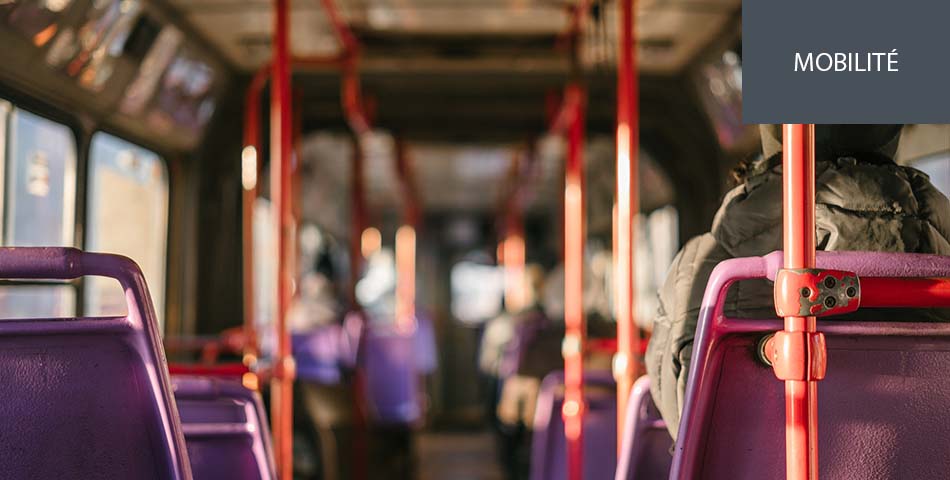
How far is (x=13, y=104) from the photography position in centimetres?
308

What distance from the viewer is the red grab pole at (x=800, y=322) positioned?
129 cm

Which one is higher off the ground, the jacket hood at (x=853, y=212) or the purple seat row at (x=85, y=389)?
the jacket hood at (x=853, y=212)

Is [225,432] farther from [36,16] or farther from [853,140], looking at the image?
[36,16]

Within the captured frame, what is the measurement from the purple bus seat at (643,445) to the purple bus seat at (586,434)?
1.14 metres

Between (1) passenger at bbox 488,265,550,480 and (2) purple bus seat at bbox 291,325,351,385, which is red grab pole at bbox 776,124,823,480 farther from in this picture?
(1) passenger at bbox 488,265,550,480

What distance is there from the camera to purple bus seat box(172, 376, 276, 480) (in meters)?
2.23

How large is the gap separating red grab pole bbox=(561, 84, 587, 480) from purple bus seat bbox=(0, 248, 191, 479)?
1793 mm

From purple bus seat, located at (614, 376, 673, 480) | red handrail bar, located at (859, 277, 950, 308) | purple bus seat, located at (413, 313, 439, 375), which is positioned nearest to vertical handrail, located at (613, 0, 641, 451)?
purple bus seat, located at (614, 376, 673, 480)

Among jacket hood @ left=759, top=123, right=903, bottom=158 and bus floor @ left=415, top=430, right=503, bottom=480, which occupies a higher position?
jacket hood @ left=759, top=123, right=903, bottom=158

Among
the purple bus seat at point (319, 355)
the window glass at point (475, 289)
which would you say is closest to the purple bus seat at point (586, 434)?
the purple bus seat at point (319, 355)

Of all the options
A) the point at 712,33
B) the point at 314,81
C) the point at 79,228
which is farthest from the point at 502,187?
the point at 79,228

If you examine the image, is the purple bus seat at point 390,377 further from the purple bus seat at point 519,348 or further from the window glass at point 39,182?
the window glass at point 39,182

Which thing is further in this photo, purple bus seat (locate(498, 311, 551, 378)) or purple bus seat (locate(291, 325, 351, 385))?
purple bus seat (locate(498, 311, 551, 378))

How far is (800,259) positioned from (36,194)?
9.33ft
